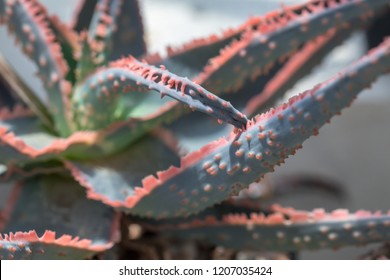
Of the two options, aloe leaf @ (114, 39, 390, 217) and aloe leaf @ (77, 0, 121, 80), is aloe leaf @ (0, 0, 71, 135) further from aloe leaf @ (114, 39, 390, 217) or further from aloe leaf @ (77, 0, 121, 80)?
aloe leaf @ (114, 39, 390, 217)

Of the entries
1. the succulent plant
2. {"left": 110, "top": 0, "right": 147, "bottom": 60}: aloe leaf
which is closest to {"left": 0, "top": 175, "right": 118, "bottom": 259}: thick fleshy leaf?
the succulent plant

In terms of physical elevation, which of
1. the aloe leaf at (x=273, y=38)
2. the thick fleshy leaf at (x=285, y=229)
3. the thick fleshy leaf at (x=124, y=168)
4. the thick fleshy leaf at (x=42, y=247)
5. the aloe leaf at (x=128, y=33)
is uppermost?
the aloe leaf at (x=128, y=33)

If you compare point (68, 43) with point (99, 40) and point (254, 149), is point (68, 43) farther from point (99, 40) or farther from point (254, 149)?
point (254, 149)

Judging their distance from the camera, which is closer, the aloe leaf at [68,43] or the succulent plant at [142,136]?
the succulent plant at [142,136]

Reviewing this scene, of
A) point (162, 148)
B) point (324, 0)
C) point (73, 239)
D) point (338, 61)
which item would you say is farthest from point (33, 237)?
point (338, 61)

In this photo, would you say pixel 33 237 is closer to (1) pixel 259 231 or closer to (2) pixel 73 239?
(2) pixel 73 239

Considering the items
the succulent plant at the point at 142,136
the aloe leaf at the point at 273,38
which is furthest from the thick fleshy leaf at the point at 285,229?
the aloe leaf at the point at 273,38

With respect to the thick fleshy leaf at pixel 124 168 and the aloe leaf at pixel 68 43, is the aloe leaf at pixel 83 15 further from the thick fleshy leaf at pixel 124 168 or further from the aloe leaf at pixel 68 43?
the thick fleshy leaf at pixel 124 168
